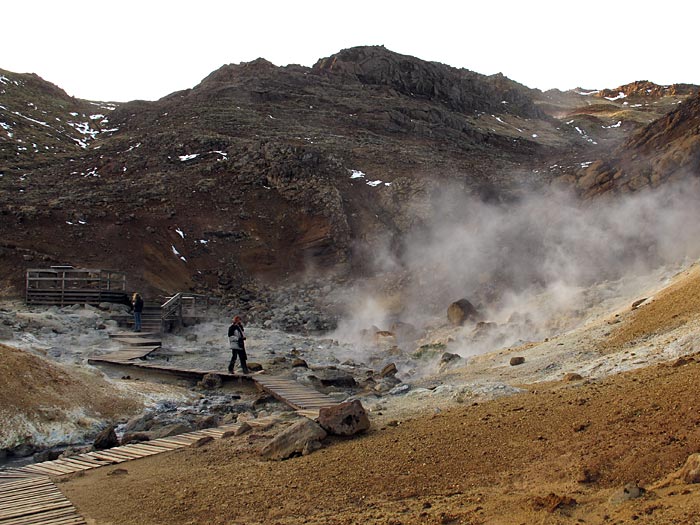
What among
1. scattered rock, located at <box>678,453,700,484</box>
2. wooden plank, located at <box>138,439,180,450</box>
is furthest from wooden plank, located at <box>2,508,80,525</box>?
scattered rock, located at <box>678,453,700,484</box>

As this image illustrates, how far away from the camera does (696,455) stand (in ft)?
13.6

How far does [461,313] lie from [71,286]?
13408mm

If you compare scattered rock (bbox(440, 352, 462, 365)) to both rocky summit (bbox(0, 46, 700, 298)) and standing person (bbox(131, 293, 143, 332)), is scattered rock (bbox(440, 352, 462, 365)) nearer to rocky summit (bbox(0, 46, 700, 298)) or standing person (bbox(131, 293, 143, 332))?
standing person (bbox(131, 293, 143, 332))

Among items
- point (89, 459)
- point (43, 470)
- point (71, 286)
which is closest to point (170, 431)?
point (89, 459)

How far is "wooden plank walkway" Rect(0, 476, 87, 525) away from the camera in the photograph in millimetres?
5574

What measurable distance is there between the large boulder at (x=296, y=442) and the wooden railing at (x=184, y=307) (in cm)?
1404

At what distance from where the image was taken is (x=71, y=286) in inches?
852

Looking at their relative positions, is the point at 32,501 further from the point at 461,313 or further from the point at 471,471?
the point at 461,313

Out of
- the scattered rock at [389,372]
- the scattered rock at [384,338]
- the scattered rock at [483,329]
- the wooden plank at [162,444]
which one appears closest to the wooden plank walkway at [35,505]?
the wooden plank at [162,444]

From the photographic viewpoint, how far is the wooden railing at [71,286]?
20.0 metres

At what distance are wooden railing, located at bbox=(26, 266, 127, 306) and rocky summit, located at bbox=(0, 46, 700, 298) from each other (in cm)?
90

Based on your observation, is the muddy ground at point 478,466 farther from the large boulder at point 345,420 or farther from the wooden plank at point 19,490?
the wooden plank at point 19,490

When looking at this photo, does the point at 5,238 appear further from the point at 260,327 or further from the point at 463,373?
the point at 463,373

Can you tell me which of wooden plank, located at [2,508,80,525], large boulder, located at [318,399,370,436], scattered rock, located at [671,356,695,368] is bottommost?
wooden plank, located at [2,508,80,525]
